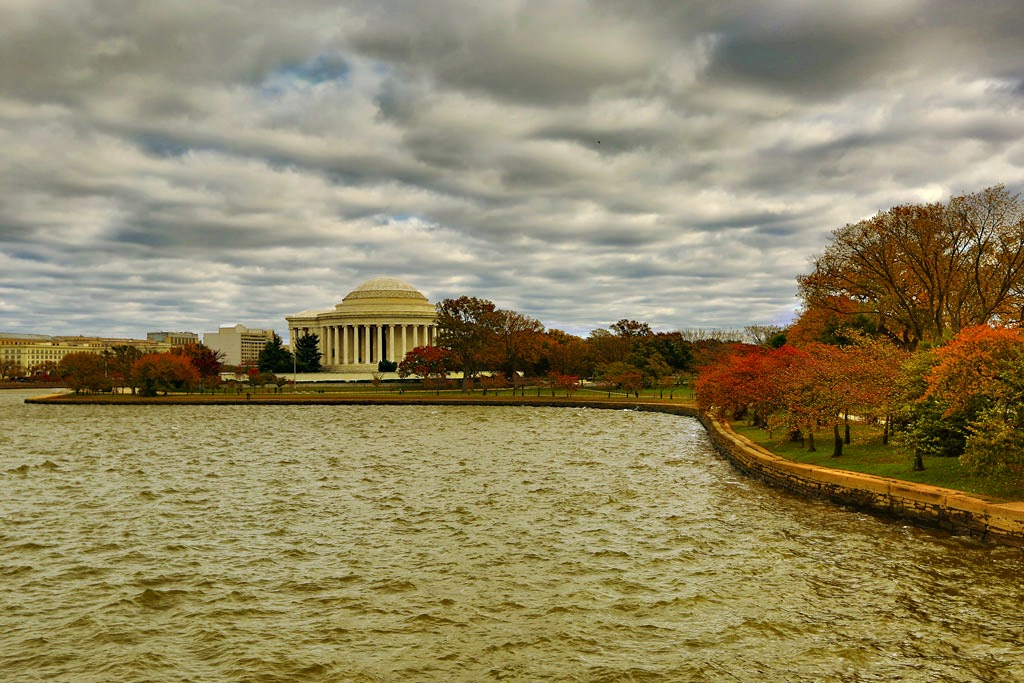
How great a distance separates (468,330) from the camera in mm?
102188

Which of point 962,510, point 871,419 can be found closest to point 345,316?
point 871,419

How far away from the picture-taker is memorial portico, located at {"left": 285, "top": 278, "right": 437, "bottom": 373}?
165125 mm

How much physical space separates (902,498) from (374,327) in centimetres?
15247

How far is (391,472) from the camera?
3638cm

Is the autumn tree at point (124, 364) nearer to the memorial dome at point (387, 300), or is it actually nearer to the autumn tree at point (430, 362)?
the autumn tree at point (430, 362)

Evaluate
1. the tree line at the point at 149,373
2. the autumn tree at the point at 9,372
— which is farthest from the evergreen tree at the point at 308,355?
the autumn tree at the point at 9,372

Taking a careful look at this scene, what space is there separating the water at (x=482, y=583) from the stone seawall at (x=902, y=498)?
72 centimetres

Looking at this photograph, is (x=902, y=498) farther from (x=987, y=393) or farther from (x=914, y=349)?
(x=914, y=349)

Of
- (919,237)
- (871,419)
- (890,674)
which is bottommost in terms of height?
(890,674)

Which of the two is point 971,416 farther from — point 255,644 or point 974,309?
point 974,309

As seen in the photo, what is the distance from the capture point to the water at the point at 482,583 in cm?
1370

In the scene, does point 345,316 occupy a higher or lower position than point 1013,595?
higher

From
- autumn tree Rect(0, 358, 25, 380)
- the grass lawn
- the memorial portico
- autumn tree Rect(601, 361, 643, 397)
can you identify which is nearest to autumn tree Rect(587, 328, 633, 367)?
autumn tree Rect(601, 361, 643, 397)

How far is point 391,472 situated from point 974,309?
38638mm
